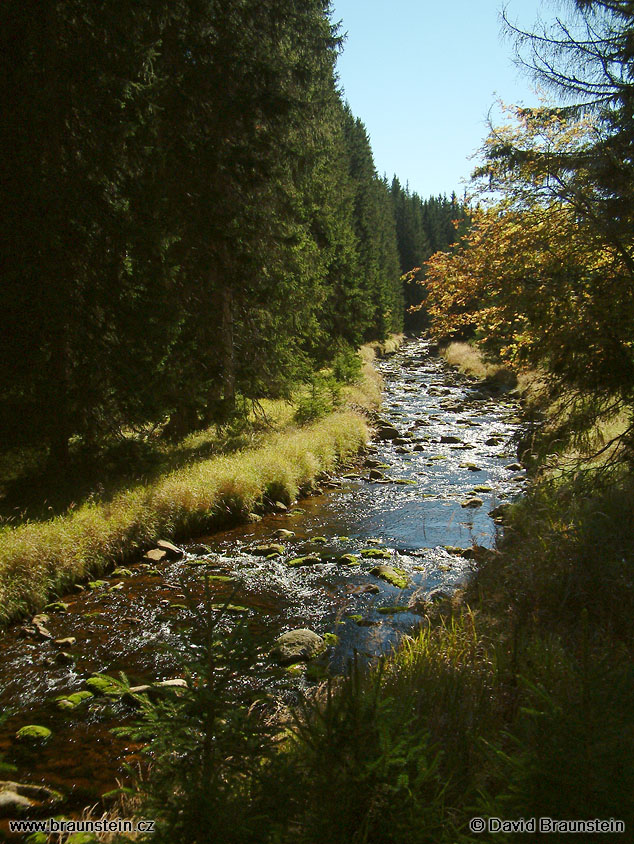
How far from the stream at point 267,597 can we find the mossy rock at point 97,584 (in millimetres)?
42

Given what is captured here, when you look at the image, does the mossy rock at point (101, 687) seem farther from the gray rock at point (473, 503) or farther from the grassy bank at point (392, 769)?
the gray rock at point (473, 503)

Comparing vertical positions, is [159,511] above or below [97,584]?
above

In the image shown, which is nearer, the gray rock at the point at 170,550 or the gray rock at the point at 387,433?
the gray rock at the point at 170,550

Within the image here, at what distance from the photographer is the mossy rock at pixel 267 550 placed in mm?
8805

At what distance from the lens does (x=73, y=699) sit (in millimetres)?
4918

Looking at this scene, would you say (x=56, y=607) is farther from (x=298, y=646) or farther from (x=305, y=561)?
(x=305, y=561)

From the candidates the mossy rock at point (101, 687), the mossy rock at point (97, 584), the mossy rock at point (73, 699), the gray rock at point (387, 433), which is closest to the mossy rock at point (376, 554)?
the mossy rock at point (97, 584)

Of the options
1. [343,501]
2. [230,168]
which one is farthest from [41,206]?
[343,501]

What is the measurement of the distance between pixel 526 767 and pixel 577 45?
27.2 ft

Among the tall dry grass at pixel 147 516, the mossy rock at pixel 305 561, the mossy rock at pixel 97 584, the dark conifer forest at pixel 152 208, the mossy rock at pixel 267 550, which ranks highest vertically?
the dark conifer forest at pixel 152 208

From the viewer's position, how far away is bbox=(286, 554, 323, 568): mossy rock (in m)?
8.33

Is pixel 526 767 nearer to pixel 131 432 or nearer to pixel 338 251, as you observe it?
pixel 131 432

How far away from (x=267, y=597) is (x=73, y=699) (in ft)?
9.09

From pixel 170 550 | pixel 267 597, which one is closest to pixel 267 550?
pixel 170 550
